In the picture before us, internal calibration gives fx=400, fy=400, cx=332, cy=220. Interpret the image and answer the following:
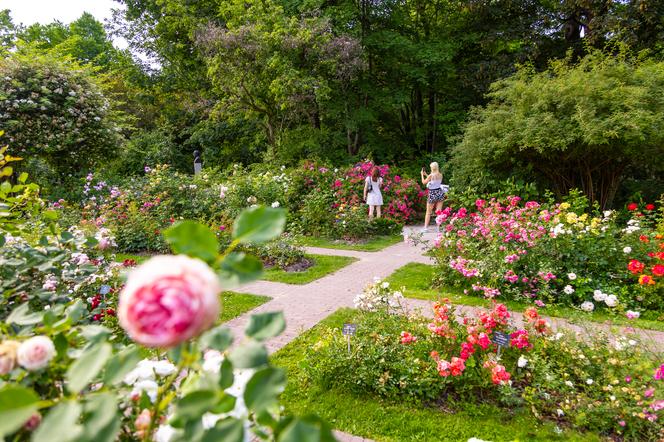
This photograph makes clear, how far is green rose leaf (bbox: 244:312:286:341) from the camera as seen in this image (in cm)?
72

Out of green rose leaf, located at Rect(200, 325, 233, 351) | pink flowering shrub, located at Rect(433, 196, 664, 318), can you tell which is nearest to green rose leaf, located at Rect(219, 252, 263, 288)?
green rose leaf, located at Rect(200, 325, 233, 351)

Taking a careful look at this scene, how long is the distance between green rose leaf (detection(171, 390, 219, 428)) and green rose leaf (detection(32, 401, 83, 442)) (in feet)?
0.44

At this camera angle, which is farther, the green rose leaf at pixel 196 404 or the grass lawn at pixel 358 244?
the grass lawn at pixel 358 244

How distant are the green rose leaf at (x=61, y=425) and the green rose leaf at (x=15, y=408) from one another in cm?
3

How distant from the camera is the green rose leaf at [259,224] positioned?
71 cm

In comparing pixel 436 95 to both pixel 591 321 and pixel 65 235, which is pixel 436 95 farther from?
pixel 65 235

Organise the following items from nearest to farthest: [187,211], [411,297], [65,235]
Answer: [65,235], [411,297], [187,211]

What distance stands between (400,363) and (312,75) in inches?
426

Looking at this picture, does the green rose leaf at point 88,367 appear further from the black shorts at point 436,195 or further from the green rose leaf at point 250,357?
the black shorts at point 436,195

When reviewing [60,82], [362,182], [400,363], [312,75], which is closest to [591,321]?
[400,363]

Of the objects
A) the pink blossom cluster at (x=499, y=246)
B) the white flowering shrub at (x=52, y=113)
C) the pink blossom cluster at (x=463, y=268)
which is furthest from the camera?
the white flowering shrub at (x=52, y=113)

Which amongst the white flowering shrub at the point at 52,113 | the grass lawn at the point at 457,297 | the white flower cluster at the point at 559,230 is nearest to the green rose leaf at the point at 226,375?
the grass lawn at the point at 457,297

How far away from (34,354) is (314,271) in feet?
18.5

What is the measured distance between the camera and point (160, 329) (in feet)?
1.71
